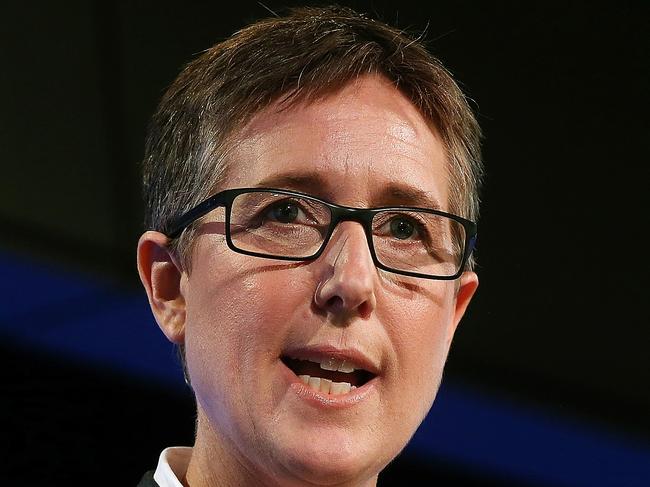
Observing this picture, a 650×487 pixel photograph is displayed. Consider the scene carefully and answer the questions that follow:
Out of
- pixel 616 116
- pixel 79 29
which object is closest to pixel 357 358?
pixel 616 116

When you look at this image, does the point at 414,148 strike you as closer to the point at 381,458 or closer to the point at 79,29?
the point at 381,458

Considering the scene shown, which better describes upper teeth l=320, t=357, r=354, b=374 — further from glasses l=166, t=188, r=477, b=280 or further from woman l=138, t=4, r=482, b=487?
glasses l=166, t=188, r=477, b=280

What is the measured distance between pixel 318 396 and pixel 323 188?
0.26 meters

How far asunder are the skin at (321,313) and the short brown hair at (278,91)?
28mm

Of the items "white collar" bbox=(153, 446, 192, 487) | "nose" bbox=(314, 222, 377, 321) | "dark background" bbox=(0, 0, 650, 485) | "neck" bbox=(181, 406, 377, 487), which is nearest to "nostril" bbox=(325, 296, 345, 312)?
"nose" bbox=(314, 222, 377, 321)

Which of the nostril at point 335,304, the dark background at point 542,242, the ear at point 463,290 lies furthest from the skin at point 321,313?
the dark background at point 542,242

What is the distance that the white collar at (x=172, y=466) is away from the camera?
148 centimetres

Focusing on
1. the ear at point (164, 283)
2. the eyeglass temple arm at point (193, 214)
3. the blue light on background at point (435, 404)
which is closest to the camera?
the eyeglass temple arm at point (193, 214)

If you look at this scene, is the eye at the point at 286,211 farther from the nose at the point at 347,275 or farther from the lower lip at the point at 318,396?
the lower lip at the point at 318,396

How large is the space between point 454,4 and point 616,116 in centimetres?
38

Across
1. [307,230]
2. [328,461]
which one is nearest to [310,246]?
[307,230]

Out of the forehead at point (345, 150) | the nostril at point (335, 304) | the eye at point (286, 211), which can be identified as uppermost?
the forehead at point (345, 150)

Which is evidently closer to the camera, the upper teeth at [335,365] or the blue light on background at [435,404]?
the upper teeth at [335,365]

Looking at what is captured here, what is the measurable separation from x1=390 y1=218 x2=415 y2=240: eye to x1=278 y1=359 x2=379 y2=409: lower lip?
212 mm
